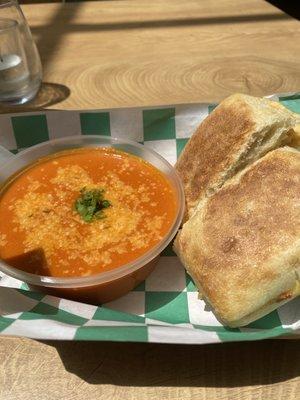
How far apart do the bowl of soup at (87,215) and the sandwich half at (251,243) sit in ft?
0.74

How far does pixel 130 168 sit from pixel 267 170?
693mm

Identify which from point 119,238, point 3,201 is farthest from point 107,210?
point 3,201

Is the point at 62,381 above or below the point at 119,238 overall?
below

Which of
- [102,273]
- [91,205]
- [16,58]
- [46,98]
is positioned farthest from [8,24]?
[102,273]

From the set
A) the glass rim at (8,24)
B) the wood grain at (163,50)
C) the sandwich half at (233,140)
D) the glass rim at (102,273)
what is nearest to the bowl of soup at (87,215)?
the glass rim at (102,273)

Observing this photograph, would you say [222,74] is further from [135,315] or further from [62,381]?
[62,381]

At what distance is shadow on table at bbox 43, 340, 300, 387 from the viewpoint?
1.31 metres

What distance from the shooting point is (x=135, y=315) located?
1510 mm

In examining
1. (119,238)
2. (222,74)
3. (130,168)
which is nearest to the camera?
(119,238)

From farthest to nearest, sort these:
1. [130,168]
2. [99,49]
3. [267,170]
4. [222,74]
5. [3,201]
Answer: [99,49]
[222,74]
[130,168]
[3,201]
[267,170]

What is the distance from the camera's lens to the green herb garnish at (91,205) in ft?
5.42

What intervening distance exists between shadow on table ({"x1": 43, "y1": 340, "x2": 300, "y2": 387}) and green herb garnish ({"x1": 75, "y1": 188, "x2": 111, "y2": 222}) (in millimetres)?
492

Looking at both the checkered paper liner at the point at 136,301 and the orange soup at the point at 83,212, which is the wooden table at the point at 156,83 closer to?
the checkered paper liner at the point at 136,301

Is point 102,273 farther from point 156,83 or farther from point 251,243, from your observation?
point 156,83
